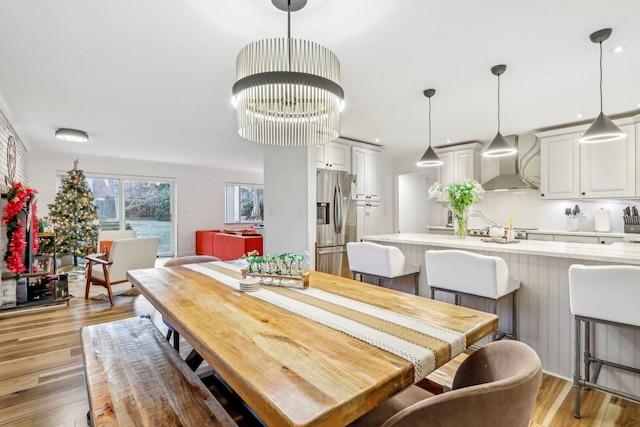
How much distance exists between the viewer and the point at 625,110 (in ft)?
12.0

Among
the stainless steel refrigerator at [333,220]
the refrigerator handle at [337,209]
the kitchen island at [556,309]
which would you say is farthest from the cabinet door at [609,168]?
the refrigerator handle at [337,209]

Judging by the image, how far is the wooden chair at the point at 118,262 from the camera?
150 inches

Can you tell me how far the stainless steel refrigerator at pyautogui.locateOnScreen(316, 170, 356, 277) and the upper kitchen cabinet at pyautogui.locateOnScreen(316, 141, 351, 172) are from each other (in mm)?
108

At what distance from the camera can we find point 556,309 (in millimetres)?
2166

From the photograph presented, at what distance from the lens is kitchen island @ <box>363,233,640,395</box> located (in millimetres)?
1887

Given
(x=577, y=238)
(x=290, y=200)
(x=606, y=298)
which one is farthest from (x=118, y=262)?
(x=577, y=238)

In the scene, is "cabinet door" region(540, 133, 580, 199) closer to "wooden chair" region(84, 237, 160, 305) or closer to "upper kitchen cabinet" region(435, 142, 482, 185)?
"upper kitchen cabinet" region(435, 142, 482, 185)

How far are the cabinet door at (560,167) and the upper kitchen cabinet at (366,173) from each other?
2.44 meters

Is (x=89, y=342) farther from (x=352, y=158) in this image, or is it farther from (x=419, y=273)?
(x=352, y=158)

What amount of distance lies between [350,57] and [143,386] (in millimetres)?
2419

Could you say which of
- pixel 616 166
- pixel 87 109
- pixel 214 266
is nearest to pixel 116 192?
pixel 87 109

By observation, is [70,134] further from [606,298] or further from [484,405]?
[606,298]

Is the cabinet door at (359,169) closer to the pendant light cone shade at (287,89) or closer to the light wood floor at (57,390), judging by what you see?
the pendant light cone shade at (287,89)

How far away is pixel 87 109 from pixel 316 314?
3933 millimetres
